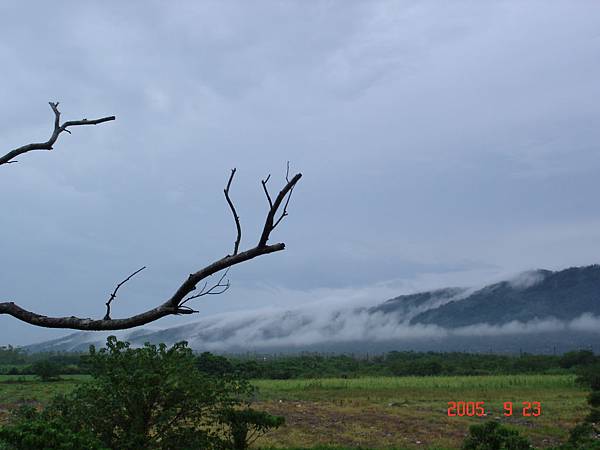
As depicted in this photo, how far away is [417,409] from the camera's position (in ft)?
87.6

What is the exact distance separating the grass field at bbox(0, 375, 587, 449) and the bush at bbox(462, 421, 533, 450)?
15.7 feet

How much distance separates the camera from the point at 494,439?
11125 mm

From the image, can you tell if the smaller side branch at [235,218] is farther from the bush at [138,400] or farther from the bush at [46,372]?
the bush at [46,372]

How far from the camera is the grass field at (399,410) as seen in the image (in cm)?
1795

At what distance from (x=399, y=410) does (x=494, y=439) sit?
1567 centimetres

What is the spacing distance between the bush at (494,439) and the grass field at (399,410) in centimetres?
479

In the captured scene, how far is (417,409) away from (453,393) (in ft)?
32.7

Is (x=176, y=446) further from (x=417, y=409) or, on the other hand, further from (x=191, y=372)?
(x=417, y=409)

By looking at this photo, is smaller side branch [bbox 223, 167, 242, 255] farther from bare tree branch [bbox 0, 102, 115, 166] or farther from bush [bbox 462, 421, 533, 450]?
bush [bbox 462, 421, 533, 450]

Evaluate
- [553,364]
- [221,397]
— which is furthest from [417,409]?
[553,364]
